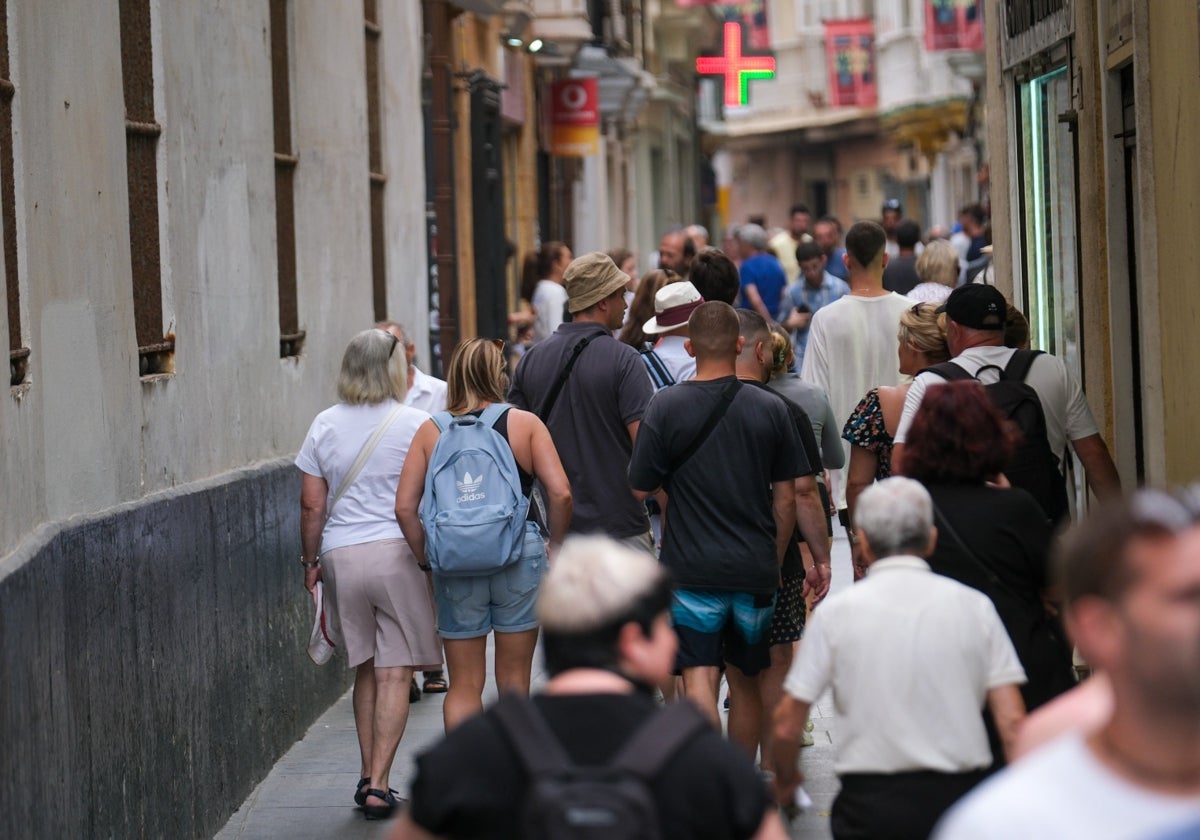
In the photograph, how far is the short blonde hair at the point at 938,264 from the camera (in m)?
12.4

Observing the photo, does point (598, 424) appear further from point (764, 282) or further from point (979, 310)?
point (764, 282)

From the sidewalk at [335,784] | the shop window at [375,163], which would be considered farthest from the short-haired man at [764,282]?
the sidewalk at [335,784]

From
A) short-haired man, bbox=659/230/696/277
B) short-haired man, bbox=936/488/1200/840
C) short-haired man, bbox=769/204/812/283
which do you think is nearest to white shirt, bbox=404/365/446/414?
short-haired man, bbox=659/230/696/277

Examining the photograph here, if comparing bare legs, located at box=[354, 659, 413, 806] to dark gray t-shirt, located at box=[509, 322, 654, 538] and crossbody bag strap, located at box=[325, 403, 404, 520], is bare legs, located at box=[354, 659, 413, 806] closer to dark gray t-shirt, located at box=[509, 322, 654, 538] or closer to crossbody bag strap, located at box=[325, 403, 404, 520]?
crossbody bag strap, located at box=[325, 403, 404, 520]

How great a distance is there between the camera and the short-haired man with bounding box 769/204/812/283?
79.2 feet

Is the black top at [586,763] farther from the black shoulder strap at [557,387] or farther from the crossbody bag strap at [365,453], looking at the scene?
the black shoulder strap at [557,387]

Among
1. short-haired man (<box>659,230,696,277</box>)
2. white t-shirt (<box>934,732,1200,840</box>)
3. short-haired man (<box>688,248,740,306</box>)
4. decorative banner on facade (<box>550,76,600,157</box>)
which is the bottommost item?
white t-shirt (<box>934,732,1200,840</box>)

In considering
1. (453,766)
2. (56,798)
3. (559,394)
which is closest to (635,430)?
(559,394)

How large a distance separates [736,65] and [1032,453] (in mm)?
42923

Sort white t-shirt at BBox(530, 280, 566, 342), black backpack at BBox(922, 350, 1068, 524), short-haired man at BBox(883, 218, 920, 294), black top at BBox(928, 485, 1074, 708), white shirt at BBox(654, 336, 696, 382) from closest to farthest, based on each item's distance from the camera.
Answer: black top at BBox(928, 485, 1074, 708), black backpack at BBox(922, 350, 1068, 524), white shirt at BBox(654, 336, 696, 382), short-haired man at BBox(883, 218, 920, 294), white t-shirt at BBox(530, 280, 566, 342)

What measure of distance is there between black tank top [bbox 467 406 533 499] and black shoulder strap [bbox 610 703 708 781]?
4.33m

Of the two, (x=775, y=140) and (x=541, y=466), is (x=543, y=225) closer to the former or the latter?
(x=541, y=466)

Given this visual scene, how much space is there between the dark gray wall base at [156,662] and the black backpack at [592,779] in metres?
2.41

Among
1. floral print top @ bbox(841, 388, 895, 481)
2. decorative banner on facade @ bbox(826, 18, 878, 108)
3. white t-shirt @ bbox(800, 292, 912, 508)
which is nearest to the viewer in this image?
floral print top @ bbox(841, 388, 895, 481)
